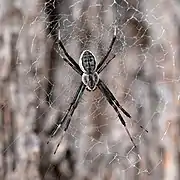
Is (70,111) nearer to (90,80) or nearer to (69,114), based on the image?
(69,114)

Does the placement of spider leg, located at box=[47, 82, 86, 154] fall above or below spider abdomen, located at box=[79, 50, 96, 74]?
below

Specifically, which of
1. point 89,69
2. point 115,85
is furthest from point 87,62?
point 115,85

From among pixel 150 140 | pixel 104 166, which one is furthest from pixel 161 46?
pixel 104 166

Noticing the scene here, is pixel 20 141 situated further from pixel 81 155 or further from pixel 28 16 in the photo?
pixel 28 16

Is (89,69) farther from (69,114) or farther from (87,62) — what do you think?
(69,114)

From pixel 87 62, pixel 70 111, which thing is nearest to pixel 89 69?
pixel 87 62

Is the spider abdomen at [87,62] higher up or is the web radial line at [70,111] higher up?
the spider abdomen at [87,62]
